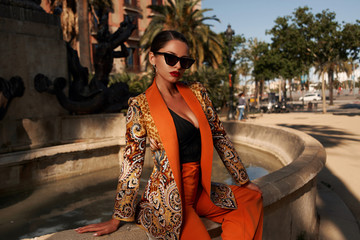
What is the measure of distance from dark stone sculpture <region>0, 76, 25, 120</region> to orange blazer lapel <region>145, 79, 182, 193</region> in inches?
172

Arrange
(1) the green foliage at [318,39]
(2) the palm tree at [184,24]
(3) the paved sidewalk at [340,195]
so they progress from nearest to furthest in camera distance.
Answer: (3) the paved sidewalk at [340,195] → (1) the green foliage at [318,39] → (2) the palm tree at [184,24]

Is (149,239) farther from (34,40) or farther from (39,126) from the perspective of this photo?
(34,40)

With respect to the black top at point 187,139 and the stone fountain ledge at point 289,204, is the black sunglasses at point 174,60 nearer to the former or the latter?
the black top at point 187,139

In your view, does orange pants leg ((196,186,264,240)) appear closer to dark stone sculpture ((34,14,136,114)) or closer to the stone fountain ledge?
the stone fountain ledge

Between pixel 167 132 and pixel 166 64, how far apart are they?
0.41 meters

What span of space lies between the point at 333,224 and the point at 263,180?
166 cm

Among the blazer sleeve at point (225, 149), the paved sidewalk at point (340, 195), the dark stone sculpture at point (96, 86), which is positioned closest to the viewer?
the blazer sleeve at point (225, 149)

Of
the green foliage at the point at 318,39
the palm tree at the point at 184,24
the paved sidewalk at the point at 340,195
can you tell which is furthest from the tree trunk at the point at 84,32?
the paved sidewalk at the point at 340,195

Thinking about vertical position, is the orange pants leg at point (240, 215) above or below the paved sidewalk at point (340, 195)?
above

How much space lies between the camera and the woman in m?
1.67

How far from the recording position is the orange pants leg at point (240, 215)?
1.70 metres

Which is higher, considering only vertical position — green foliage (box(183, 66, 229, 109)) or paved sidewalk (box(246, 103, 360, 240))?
green foliage (box(183, 66, 229, 109))

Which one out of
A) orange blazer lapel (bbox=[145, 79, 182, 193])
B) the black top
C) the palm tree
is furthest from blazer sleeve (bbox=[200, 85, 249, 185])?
the palm tree

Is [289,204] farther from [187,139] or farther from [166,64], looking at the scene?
[166,64]
